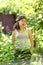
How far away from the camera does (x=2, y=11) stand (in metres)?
18.2

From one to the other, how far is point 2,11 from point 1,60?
10620 millimetres

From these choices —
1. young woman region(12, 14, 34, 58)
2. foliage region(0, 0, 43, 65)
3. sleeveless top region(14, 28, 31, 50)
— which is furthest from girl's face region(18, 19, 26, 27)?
foliage region(0, 0, 43, 65)

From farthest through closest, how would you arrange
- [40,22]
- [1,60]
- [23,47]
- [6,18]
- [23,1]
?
[6,18]
[23,1]
[40,22]
[1,60]
[23,47]

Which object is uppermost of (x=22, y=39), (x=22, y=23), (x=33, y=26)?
(x=22, y=23)

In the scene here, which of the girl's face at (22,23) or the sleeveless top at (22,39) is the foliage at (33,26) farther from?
the girl's face at (22,23)

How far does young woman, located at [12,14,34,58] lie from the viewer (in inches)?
249

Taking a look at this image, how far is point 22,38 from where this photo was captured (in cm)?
635

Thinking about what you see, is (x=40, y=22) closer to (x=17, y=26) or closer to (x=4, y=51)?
(x=4, y=51)

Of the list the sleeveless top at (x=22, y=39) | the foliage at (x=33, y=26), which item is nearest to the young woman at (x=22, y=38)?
the sleeveless top at (x=22, y=39)

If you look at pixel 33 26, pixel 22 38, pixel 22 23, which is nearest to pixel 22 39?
pixel 22 38

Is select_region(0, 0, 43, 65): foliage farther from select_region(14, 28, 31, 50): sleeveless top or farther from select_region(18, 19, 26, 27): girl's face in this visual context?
select_region(18, 19, 26, 27): girl's face

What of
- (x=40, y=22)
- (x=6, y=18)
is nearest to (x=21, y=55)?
(x=40, y=22)

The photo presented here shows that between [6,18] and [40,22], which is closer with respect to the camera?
[40,22]

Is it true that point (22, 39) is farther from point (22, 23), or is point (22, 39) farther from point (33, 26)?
point (33, 26)
